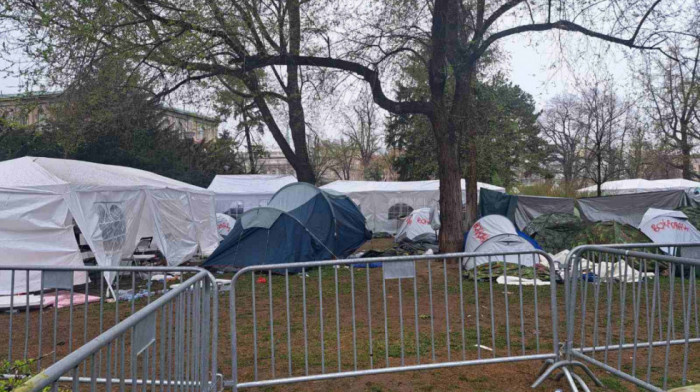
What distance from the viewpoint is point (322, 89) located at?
12.9 meters

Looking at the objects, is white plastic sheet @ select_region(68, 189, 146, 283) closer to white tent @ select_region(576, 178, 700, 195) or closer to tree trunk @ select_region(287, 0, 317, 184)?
tree trunk @ select_region(287, 0, 317, 184)

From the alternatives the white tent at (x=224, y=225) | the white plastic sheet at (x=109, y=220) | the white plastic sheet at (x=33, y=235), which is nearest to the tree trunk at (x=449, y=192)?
the white plastic sheet at (x=109, y=220)

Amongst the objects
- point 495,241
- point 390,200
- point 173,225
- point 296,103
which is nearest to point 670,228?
point 495,241

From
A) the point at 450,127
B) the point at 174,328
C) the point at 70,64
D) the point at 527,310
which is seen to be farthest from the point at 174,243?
the point at 174,328

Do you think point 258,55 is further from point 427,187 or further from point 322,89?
point 427,187

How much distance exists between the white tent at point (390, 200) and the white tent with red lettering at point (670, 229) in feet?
34.3

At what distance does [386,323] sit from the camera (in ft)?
17.9

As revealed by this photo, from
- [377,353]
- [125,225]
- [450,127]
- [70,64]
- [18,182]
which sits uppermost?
[70,64]

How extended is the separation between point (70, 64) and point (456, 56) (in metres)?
8.08

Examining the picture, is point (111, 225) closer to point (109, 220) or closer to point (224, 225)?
point (109, 220)

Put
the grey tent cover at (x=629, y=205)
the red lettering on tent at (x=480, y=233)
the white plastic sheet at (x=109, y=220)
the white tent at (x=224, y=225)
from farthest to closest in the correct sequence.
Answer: the white tent at (x=224, y=225) < the grey tent cover at (x=629, y=205) < the red lettering on tent at (x=480, y=233) < the white plastic sheet at (x=109, y=220)

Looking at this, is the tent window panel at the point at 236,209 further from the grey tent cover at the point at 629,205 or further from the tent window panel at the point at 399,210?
the grey tent cover at the point at 629,205

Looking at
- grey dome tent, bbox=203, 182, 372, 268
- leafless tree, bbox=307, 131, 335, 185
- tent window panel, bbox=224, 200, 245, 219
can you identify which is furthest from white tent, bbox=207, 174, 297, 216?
leafless tree, bbox=307, 131, 335, 185

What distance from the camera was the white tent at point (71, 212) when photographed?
10.3 m
